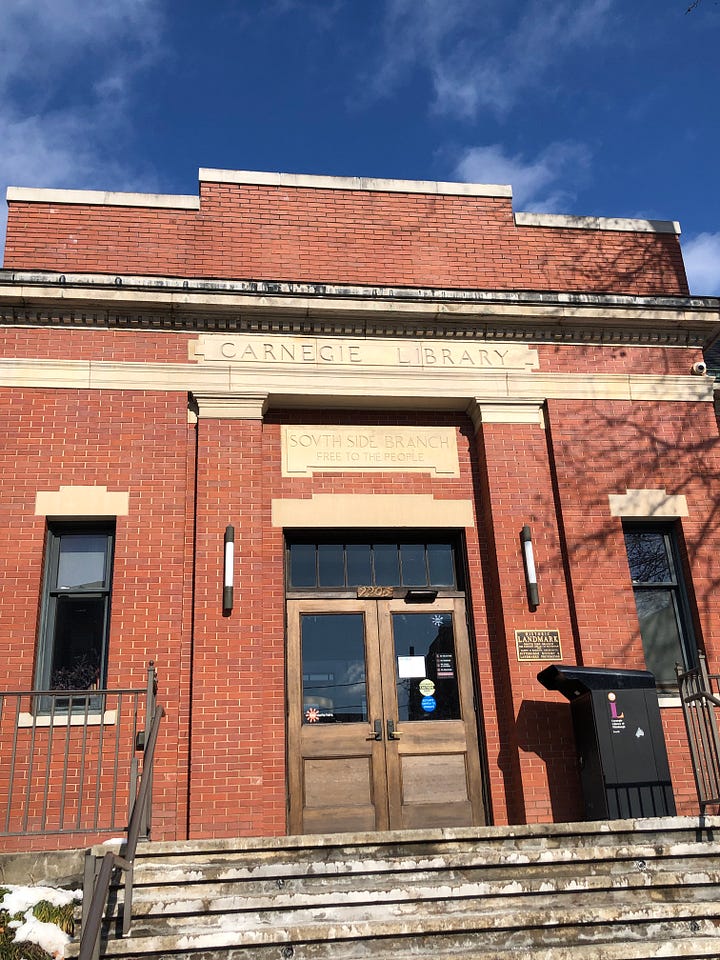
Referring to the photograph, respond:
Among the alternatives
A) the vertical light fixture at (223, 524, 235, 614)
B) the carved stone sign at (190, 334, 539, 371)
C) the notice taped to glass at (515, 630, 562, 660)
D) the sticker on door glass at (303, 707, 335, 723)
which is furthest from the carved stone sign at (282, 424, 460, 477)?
the sticker on door glass at (303, 707, 335, 723)

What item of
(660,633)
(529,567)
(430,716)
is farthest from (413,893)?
(660,633)

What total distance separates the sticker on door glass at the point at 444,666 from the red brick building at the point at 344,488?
0.02m

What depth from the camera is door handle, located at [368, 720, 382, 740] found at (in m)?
9.20

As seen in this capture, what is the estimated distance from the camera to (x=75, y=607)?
365 inches

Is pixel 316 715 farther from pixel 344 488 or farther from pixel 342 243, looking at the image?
pixel 342 243

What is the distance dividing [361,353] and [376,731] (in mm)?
4078

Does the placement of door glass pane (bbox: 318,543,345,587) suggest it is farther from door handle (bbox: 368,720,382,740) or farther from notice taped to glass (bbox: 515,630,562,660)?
notice taped to glass (bbox: 515,630,562,660)

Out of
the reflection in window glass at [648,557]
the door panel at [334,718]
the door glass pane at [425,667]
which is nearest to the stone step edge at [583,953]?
the door panel at [334,718]

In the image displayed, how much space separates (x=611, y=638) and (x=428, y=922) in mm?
4301

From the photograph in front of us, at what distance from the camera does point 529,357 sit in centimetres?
1077

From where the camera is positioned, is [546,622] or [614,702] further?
[546,622]

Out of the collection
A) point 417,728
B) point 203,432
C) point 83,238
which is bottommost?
point 417,728

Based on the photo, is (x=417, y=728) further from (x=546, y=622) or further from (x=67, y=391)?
(x=67, y=391)

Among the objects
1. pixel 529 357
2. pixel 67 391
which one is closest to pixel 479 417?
pixel 529 357
